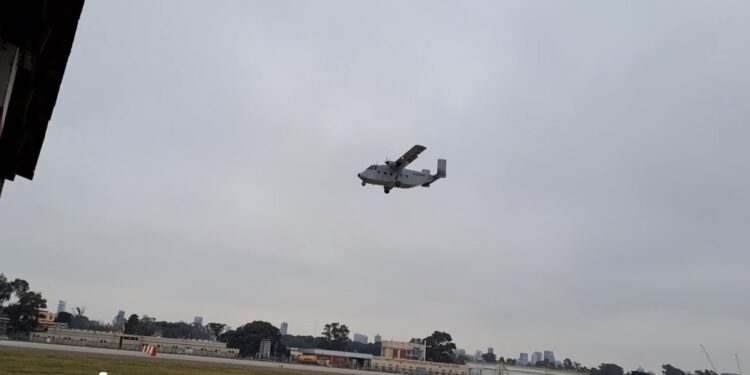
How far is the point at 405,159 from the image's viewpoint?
49.2 m

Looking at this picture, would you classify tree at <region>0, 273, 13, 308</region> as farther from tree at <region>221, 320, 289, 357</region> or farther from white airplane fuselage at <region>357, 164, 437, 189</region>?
white airplane fuselage at <region>357, 164, 437, 189</region>

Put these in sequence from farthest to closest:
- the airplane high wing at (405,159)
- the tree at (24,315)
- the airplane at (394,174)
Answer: the tree at (24,315)
the airplane at (394,174)
the airplane high wing at (405,159)

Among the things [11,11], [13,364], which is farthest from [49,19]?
[13,364]

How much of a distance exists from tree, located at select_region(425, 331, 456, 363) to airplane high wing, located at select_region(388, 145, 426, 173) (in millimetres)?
144157

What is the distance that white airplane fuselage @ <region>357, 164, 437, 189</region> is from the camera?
49812mm

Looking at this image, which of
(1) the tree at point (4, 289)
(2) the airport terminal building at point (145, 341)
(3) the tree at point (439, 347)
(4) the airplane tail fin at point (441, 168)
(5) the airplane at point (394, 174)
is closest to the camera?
(5) the airplane at point (394, 174)

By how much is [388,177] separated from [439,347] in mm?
147109

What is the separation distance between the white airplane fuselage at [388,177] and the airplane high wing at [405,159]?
1.32 ft

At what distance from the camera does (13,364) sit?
37.9 meters

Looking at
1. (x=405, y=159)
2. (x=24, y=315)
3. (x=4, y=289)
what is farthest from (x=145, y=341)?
(x=405, y=159)

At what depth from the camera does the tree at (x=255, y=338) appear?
153500mm

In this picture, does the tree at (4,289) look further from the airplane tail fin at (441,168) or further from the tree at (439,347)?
the airplane tail fin at (441,168)

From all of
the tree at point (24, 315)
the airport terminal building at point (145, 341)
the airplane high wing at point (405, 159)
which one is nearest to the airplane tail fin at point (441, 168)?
the airplane high wing at point (405, 159)

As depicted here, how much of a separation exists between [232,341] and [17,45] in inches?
6487
